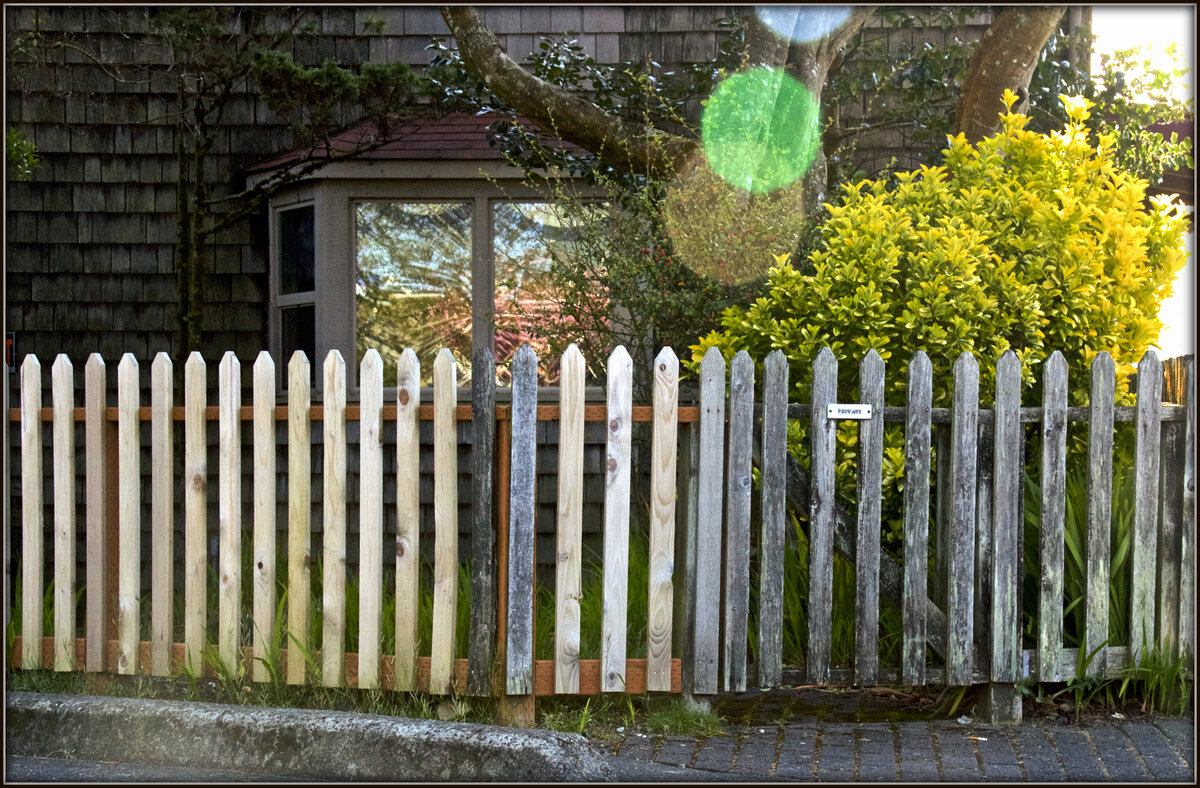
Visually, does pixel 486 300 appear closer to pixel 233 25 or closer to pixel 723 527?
pixel 233 25

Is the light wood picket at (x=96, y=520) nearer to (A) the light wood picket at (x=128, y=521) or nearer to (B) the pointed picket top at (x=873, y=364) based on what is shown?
(A) the light wood picket at (x=128, y=521)

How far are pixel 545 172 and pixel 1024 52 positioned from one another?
296 centimetres

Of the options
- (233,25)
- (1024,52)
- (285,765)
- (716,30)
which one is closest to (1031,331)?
(1024,52)

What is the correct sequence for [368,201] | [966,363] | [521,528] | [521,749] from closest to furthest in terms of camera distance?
[521,749] → [521,528] → [966,363] → [368,201]

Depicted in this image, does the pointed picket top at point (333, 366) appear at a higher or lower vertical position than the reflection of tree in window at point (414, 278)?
lower

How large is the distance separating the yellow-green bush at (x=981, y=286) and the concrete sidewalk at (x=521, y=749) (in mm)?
1161

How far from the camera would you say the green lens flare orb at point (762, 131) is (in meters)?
5.40

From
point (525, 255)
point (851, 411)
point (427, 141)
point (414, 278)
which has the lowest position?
point (851, 411)

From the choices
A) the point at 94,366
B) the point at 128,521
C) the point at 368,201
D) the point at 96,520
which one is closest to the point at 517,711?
the point at 128,521

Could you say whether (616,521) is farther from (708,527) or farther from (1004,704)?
(1004,704)

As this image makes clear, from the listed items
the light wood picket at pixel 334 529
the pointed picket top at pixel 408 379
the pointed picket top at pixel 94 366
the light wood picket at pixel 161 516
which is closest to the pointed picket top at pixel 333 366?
the light wood picket at pixel 334 529

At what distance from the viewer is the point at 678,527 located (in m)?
3.99

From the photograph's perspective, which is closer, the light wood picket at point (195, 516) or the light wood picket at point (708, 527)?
the light wood picket at point (708, 527)

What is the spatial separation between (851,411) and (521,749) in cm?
171
